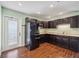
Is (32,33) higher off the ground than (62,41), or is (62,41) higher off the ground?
(32,33)

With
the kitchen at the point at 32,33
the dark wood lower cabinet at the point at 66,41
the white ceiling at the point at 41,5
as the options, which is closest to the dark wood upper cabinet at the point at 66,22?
the kitchen at the point at 32,33

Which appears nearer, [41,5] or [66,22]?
[41,5]

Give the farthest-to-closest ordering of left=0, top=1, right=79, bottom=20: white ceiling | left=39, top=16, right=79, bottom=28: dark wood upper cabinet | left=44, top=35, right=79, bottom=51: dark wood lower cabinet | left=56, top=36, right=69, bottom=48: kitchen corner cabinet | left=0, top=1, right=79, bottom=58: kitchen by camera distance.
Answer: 1. left=56, top=36, right=69, bottom=48: kitchen corner cabinet
2. left=39, top=16, right=79, bottom=28: dark wood upper cabinet
3. left=44, top=35, right=79, bottom=51: dark wood lower cabinet
4. left=0, top=1, right=79, bottom=58: kitchen
5. left=0, top=1, right=79, bottom=20: white ceiling

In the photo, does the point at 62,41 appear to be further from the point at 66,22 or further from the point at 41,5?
the point at 41,5

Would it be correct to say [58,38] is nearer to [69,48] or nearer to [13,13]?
[69,48]

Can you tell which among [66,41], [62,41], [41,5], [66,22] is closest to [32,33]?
[41,5]

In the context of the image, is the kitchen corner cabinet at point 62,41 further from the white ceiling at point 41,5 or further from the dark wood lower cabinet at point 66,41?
the white ceiling at point 41,5

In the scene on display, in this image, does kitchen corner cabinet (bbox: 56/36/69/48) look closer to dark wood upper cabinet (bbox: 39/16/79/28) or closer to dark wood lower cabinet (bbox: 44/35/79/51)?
dark wood lower cabinet (bbox: 44/35/79/51)

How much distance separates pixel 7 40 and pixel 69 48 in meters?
3.62

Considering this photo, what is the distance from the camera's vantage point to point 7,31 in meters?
3.93

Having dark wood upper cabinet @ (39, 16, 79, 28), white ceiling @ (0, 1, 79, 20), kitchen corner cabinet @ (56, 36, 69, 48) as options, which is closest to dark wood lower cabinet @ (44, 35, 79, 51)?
kitchen corner cabinet @ (56, 36, 69, 48)

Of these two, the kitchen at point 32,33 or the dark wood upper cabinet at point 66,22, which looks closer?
the kitchen at point 32,33

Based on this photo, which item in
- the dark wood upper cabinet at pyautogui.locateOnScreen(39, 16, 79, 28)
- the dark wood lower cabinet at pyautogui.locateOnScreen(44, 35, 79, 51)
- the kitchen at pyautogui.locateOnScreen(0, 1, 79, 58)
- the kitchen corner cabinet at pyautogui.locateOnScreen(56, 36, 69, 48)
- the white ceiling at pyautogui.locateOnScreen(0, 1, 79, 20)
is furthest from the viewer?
the kitchen corner cabinet at pyautogui.locateOnScreen(56, 36, 69, 48)

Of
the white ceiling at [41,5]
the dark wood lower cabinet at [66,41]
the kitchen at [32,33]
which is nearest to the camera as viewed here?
the white ceiling at [41,5]
